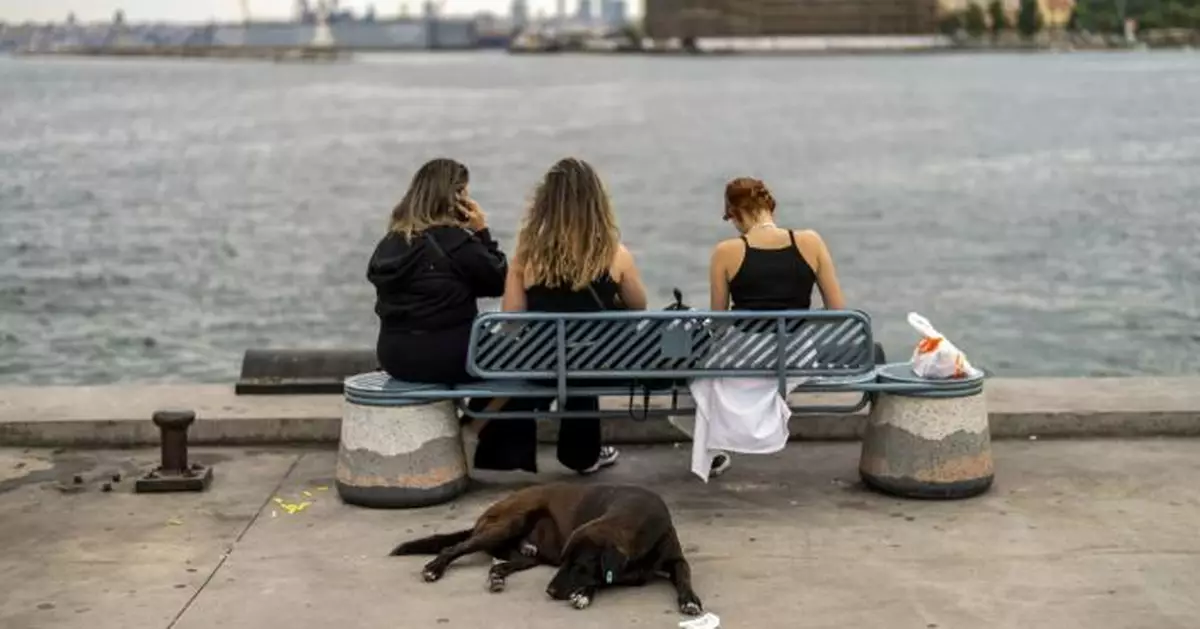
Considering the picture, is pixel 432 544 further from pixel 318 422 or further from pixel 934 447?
pixel 934 447

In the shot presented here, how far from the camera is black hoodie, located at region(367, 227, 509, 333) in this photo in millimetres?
7125

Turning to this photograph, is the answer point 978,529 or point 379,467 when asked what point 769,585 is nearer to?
point 978,529

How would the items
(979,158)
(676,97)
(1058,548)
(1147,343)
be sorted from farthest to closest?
(676,97), (979,158), (1147,343), (1058,548)

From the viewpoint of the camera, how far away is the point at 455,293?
719 centimetres

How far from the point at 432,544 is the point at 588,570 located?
78cm

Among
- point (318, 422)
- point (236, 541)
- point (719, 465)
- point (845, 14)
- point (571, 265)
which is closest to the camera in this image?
point (236, 541)

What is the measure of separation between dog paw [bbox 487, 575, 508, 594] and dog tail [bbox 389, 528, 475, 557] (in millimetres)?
365

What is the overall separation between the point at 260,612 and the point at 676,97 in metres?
106

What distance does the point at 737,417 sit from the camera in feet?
22.6

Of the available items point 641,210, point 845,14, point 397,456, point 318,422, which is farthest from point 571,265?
point 845,14

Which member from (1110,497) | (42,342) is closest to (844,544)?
(1110,497)

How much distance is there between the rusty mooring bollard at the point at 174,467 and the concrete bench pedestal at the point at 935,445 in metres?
2.93

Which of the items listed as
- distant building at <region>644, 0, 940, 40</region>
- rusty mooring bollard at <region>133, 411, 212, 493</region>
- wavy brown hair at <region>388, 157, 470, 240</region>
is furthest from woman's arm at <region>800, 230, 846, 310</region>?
distant building at <region>644, 0, 940, 40</region>

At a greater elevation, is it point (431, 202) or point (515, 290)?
point (431, 202)
